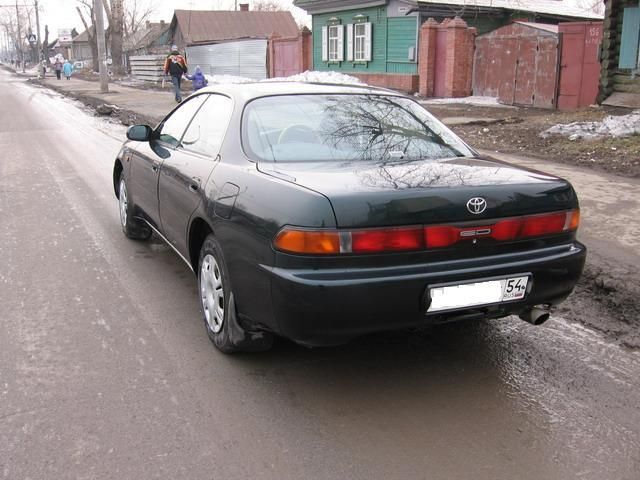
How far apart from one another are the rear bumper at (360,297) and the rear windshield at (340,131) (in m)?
0.88

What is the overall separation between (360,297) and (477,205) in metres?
0.74

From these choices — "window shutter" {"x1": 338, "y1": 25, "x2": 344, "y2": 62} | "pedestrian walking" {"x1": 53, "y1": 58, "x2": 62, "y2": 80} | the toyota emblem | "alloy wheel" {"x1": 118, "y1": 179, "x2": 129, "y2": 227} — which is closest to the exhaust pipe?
the toyota emblem

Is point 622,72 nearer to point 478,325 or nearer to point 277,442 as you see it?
point 478,325

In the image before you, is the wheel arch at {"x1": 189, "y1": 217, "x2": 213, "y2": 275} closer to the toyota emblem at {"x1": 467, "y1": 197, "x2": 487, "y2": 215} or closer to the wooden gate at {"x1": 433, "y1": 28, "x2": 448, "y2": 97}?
the toyota emblem at {"x1": 467, "y1": 197, "x2": 487, "y2": 215}

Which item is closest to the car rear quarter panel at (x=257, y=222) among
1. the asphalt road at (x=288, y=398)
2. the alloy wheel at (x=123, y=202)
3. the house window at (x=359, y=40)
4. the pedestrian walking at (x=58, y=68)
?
the asphalt road at (x=288, y=398)

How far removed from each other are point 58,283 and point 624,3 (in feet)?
47.0

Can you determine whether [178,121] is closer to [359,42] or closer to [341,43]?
[359,42]

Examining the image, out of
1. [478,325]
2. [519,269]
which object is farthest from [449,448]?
[478,325]

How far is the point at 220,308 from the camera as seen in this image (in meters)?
3.76

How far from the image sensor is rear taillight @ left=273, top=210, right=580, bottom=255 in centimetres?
298

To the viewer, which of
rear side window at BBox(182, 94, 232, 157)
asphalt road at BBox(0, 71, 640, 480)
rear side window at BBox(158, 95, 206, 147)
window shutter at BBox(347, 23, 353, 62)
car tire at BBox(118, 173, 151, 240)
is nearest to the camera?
asphalt road at BBox(0, 71, 640, 480)

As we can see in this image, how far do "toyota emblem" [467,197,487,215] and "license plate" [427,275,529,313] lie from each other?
35 centimetres

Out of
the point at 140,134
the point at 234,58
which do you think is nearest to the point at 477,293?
the point at 140,134

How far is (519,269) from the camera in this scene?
3.29m
